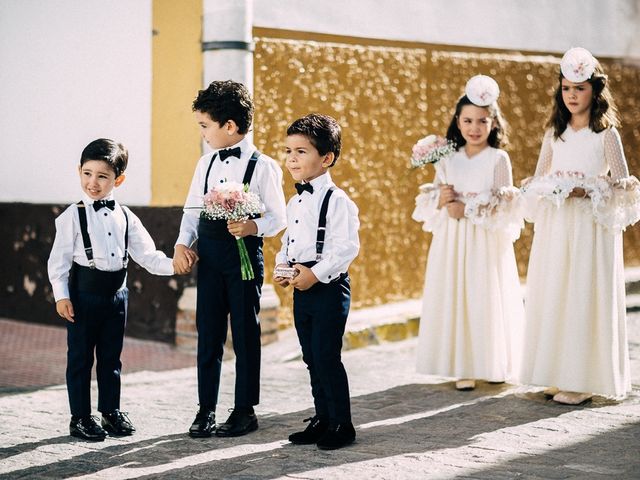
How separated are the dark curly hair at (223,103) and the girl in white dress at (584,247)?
6.48 ft

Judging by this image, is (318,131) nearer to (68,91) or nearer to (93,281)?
(93,281)

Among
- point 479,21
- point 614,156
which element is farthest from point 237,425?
point 479,21

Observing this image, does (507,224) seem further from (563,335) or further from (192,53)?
(192,53)

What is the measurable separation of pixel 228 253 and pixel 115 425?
3.66ft

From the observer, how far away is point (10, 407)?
22.3 feet

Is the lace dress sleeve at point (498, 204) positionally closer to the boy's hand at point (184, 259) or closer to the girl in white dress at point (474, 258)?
the girl in white dress at point (474, 258)

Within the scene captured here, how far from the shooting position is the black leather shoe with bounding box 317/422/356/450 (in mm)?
5605

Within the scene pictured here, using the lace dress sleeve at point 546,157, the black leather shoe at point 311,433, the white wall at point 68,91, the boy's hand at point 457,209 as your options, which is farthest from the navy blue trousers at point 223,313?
the white wall at point 68,91

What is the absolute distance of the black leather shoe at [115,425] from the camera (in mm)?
6023

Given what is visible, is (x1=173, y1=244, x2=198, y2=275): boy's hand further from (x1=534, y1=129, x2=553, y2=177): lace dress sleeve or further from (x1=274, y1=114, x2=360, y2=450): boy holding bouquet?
(x1=534, y1=129, x2=553, y2=177): lace dress sleeve

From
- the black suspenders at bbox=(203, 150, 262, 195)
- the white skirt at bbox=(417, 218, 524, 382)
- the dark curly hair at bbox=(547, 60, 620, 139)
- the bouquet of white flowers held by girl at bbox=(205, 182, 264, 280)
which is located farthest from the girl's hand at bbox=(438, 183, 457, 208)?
the bouquet of white flowers held by girl at bbox=(205, 182, 264, 280)

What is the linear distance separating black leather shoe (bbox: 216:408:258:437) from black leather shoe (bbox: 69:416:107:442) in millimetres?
620

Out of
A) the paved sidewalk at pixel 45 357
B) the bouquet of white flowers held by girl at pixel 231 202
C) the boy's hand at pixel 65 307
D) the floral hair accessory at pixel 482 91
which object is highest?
the floral hair accessory at pixel 482 91

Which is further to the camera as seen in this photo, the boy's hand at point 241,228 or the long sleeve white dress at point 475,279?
the long sleeve white dress at point 475,279
